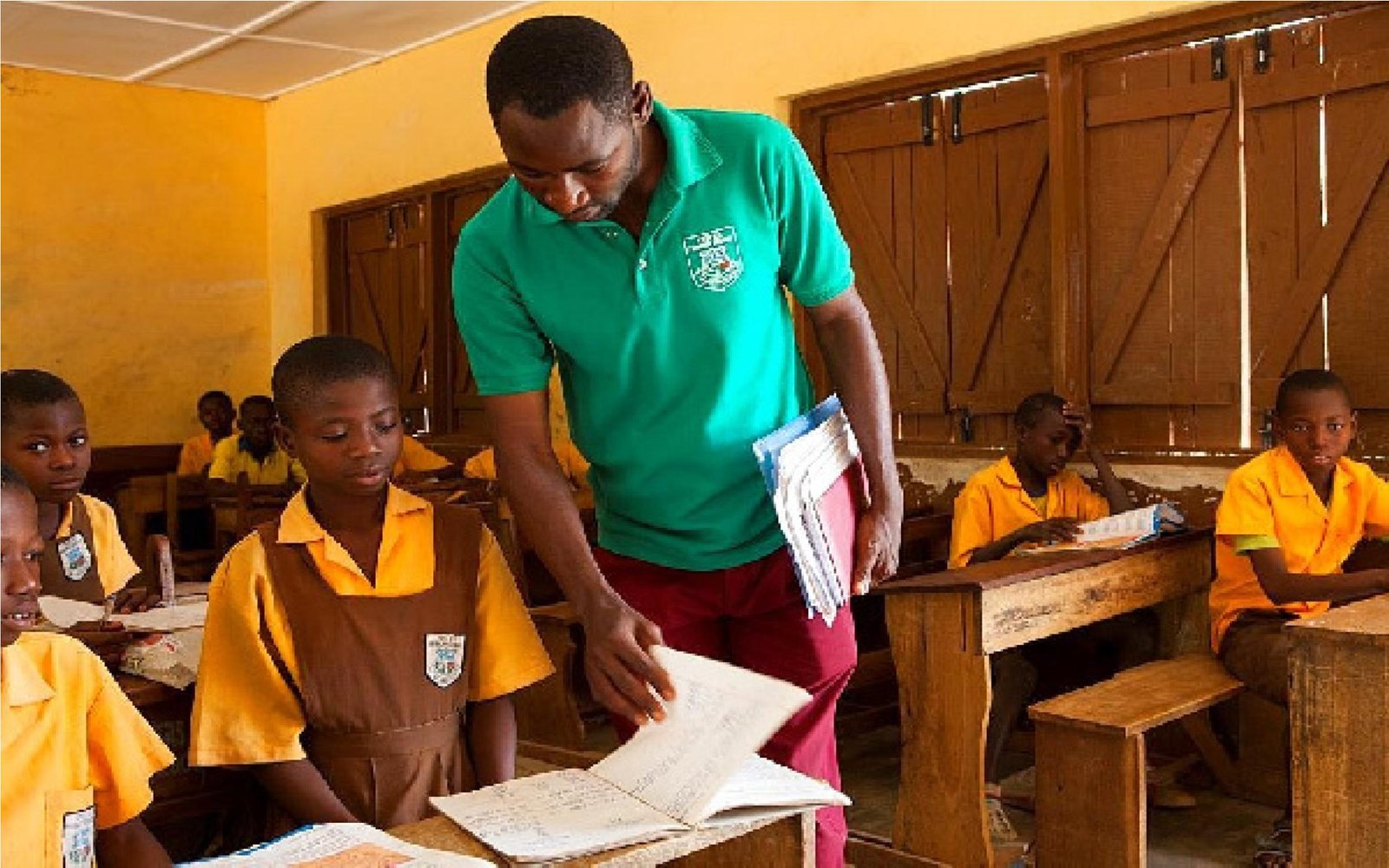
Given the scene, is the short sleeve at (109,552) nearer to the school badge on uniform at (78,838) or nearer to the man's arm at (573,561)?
the school badge on uniform at (78,838)

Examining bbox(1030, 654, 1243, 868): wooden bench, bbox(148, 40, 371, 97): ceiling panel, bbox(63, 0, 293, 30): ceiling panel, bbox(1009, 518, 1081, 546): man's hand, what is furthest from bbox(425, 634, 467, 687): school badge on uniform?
bbox(148, 40, 371, 97): ceiling panel

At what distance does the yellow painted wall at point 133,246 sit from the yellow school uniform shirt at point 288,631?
22.9 feet

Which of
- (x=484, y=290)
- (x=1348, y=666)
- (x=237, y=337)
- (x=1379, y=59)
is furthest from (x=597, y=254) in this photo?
(x=237, y=337)

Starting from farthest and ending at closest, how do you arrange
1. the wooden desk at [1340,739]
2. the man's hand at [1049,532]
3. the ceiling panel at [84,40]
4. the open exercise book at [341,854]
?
the ceiling panel at [84,40], the man's hand at [1049,532], the wooden desk at [1340,739], the open exercise book at [341,854]

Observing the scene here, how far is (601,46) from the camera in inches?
59.2

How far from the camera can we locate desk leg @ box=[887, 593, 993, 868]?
10.8ft

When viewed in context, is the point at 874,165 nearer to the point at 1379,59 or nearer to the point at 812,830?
the point at 1379,59

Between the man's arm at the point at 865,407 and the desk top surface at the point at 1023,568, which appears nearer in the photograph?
the man's arm at the point at 865,407

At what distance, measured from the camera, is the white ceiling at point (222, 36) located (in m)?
7.07

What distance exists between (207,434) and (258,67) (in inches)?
89.3

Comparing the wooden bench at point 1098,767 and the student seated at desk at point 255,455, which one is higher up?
the student seated at desk at point 255,455

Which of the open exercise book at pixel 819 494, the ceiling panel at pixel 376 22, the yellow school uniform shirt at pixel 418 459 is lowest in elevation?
the yellow school uniform shirt at pixel 418 459

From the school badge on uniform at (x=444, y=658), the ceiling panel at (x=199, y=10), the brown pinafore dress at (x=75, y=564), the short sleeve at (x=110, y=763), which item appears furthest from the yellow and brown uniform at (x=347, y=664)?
the ceiling panel at (x=199, y=10)

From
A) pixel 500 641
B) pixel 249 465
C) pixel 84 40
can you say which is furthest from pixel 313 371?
pixel 84 40
